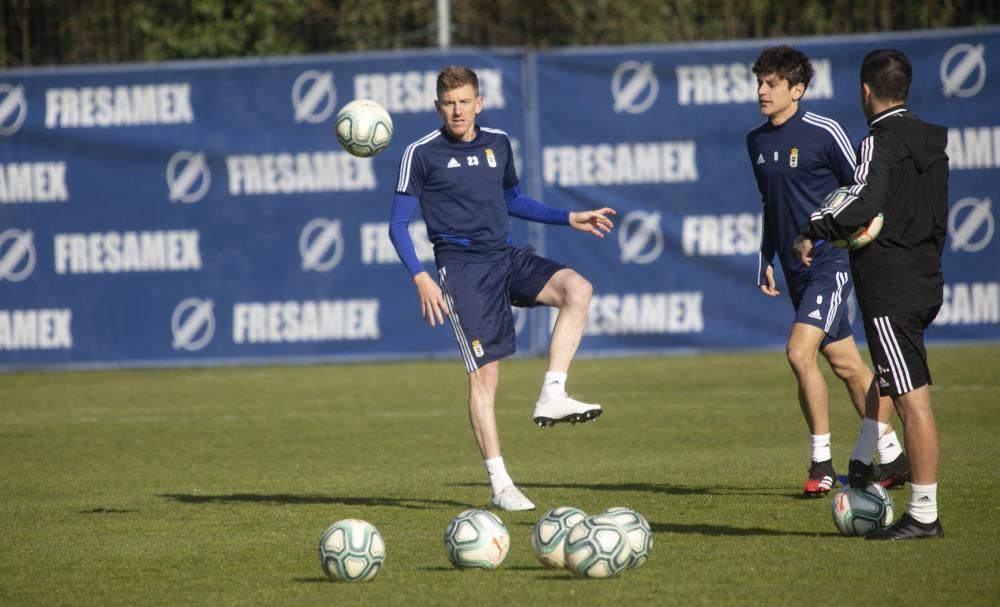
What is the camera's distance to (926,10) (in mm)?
19125

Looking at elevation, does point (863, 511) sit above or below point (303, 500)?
above

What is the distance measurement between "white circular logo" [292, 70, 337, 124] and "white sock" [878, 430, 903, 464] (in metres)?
10.3

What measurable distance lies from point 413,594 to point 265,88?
40.6ft

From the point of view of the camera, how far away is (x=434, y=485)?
933cm

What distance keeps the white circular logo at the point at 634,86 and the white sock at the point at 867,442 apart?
948 cm

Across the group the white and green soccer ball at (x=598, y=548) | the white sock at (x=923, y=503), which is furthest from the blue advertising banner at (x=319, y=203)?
the white and green soccer ball at (x=598, y=548)

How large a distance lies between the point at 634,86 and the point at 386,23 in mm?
4807

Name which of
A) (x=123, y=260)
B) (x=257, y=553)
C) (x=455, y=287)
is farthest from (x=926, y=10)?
(x=257, y=553)

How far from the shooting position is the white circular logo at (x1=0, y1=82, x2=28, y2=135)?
17469 millimetres

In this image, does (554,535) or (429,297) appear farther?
(429,297)

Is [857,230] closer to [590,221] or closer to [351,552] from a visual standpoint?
[590,221]

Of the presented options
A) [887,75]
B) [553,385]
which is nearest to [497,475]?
[553,385]

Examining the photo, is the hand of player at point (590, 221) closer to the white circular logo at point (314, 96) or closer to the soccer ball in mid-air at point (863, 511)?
the soccer ball in mid-air at point (863, 511)

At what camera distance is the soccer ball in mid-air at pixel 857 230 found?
658 cm
